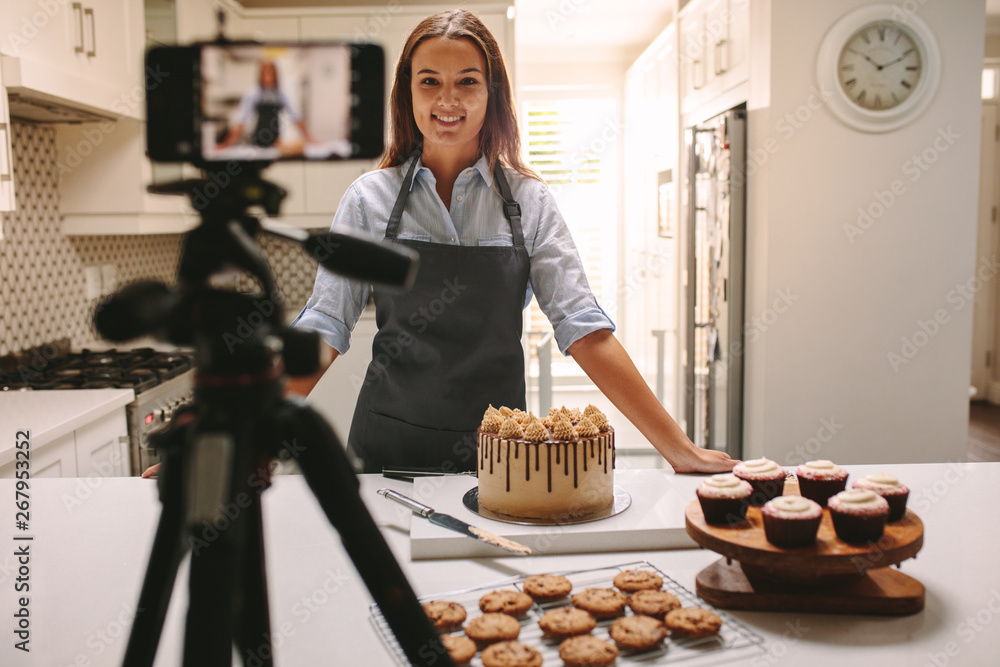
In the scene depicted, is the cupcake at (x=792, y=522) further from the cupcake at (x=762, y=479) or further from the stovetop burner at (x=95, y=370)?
the stovetop burner at (x=95, y=370)

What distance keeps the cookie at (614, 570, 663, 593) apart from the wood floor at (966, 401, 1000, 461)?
143 inches

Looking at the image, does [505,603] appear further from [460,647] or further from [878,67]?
[878,67]

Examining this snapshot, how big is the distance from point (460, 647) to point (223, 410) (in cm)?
39

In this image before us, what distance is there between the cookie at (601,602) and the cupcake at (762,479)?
226 millimetres

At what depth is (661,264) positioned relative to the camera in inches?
181

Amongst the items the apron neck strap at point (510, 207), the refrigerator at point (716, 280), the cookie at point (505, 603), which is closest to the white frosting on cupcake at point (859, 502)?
the cookie at point (505, 603)

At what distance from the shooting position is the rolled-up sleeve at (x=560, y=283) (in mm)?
1369

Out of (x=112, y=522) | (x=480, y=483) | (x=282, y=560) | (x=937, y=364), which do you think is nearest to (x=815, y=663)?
(x=480, y=483)

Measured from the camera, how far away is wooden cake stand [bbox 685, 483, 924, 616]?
30.9 inches

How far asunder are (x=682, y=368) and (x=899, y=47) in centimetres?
192

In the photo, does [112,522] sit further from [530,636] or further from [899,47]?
[899,47]

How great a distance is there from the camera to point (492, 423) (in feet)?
3.51

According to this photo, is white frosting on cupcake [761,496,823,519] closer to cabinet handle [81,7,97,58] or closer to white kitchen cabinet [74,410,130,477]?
white kitchen cabinet [74,410,130,477]

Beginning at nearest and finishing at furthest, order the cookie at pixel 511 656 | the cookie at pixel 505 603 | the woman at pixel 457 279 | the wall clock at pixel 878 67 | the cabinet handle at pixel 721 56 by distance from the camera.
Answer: the cookie at pixel 511 656
the cookie at pixel 505 603
the woman at pixel 457 279
the wall clock at pixel 878 67
the cabinet handle at pixel 721 56
